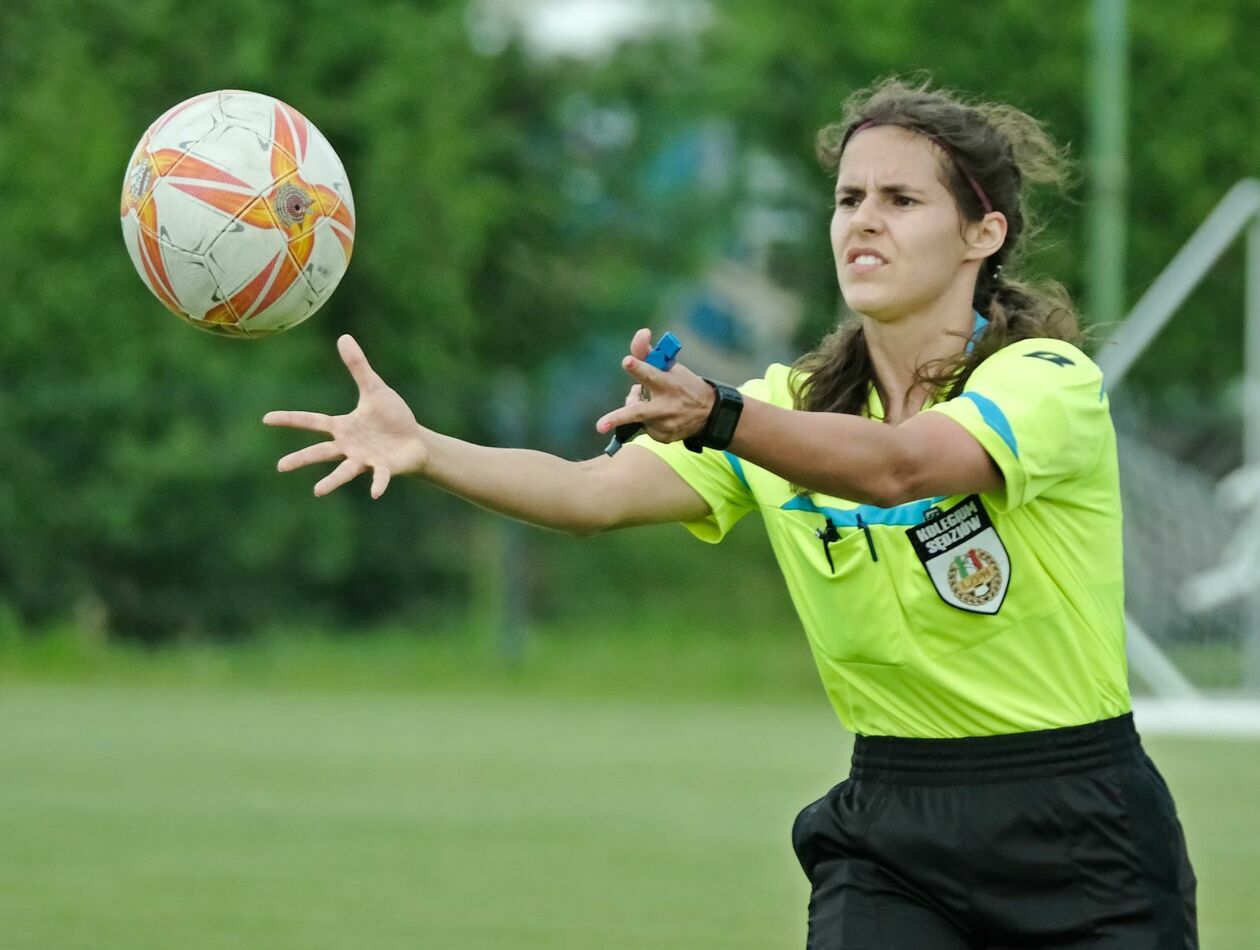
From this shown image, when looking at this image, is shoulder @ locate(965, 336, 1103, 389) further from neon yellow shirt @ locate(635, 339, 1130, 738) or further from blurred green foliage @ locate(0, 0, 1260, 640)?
blurred green foliage @ locate(0, 0, 1260, 640)

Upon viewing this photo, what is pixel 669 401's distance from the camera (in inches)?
137

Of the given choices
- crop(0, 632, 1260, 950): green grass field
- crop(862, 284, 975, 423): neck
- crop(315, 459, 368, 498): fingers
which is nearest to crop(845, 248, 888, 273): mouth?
crop(862, 284, 975, 423): neck

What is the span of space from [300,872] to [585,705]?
8.06 m

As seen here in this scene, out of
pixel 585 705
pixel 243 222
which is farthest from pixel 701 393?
pixel 585 705

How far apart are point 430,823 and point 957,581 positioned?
6.19m

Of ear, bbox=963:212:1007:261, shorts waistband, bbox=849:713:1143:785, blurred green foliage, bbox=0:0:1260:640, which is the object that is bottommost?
shorts waistband, bbox=849:713:1143:785

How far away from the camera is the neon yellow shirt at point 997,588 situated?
3.91 meters

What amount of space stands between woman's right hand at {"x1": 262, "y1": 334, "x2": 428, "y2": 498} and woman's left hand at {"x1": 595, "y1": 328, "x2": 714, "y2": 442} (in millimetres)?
531

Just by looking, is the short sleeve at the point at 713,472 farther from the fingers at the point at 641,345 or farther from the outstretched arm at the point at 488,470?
the fingers at the point at 641,345

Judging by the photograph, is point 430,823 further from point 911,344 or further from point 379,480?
point 379,480

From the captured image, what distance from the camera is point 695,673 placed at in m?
18.6

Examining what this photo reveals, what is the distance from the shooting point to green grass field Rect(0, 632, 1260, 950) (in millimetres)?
7363

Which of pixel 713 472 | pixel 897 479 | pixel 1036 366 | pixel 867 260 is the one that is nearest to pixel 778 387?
pixel 713 472

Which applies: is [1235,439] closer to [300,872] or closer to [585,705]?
[585,705]
